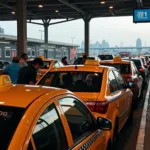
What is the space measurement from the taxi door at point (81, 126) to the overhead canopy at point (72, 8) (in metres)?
23.1

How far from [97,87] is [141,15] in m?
21.5

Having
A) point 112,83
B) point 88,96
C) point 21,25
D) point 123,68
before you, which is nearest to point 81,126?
point 88,96

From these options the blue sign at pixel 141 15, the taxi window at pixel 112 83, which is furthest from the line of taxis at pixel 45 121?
the blue sign at pixel 141 15

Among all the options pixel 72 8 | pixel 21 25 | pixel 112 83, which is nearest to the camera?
pixel 112 83

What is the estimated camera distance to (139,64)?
757 inches

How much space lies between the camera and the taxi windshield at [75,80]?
6.27m

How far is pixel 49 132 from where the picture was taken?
291 centimetres

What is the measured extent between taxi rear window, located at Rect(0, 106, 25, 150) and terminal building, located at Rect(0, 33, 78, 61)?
86.9 feet

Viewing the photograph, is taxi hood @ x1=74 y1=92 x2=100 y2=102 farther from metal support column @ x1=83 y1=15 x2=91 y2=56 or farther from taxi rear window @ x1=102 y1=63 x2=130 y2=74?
metal support column @ x1=83 y1=15 x2=91 y2=56

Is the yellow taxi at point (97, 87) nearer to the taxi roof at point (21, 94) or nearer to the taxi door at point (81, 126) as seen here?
the taxi door at point (81, 126)

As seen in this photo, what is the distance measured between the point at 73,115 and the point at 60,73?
3.16m

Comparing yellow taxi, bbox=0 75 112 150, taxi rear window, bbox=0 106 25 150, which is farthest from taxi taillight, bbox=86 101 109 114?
taxi rear window, bbox=0 106 25 150

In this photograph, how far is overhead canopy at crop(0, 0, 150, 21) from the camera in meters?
28.5

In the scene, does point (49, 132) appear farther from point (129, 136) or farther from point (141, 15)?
point (141, 15)
